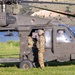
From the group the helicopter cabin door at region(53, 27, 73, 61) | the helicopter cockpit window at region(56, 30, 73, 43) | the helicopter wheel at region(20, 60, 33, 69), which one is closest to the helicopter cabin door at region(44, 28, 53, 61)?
the helicopter cabin door at region(53, 27, 73, 61)

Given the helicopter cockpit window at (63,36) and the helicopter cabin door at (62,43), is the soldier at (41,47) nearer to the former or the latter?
the helicopter cabin door at (62,43)

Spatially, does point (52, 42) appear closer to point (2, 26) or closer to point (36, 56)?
point (36, 56)

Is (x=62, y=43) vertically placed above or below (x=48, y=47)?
above

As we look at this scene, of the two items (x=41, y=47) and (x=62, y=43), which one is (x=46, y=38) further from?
(x=62, y=43)

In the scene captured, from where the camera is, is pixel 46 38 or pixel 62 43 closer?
pixel 62 43

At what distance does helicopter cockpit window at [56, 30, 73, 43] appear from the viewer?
1542cm

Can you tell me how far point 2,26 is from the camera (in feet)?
49.6

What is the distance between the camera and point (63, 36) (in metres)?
15.5

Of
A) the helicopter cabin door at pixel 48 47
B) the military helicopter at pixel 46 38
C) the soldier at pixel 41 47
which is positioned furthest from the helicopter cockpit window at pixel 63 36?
the soldier at pixel 41 47

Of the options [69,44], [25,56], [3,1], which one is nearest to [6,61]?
[25,56]

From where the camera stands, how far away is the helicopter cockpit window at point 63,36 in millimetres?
15422

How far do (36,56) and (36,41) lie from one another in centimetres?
65

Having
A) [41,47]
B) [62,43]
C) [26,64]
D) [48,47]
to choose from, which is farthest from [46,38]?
[26,64]

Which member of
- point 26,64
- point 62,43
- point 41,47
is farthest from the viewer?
point 62,43
